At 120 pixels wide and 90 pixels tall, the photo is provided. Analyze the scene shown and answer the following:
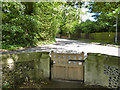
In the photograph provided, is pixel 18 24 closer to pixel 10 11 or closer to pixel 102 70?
pixel 10 11

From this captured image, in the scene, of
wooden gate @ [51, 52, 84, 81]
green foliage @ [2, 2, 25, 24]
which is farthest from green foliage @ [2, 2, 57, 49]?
wooden gate @ [51, 52, 84, 81]

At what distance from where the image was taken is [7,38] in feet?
42.2

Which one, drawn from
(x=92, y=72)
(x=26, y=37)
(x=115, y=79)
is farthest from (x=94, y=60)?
(x=26, y=37)

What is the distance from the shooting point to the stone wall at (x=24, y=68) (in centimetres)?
310

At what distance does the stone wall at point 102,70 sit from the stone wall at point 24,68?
4.84 feet

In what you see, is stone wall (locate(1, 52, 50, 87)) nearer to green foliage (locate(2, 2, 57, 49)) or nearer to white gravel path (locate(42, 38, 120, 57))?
white gravel path (locate(42, 38, 120, 57))

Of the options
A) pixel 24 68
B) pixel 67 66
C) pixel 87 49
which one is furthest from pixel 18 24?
pixel 67 66

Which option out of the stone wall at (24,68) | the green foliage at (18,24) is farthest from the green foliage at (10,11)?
the stone wall at (24,68)

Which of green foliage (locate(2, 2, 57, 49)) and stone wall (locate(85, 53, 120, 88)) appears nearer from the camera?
stone wall (locate(85, 53, 120, 88))

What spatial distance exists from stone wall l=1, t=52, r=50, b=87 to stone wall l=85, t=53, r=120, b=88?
4.84 ft

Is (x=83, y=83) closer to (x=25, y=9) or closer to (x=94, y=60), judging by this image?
(x=94, y=60)

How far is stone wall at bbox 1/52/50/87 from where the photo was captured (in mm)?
3100

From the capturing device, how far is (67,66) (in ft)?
11.5

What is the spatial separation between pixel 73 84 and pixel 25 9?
1470 cm
